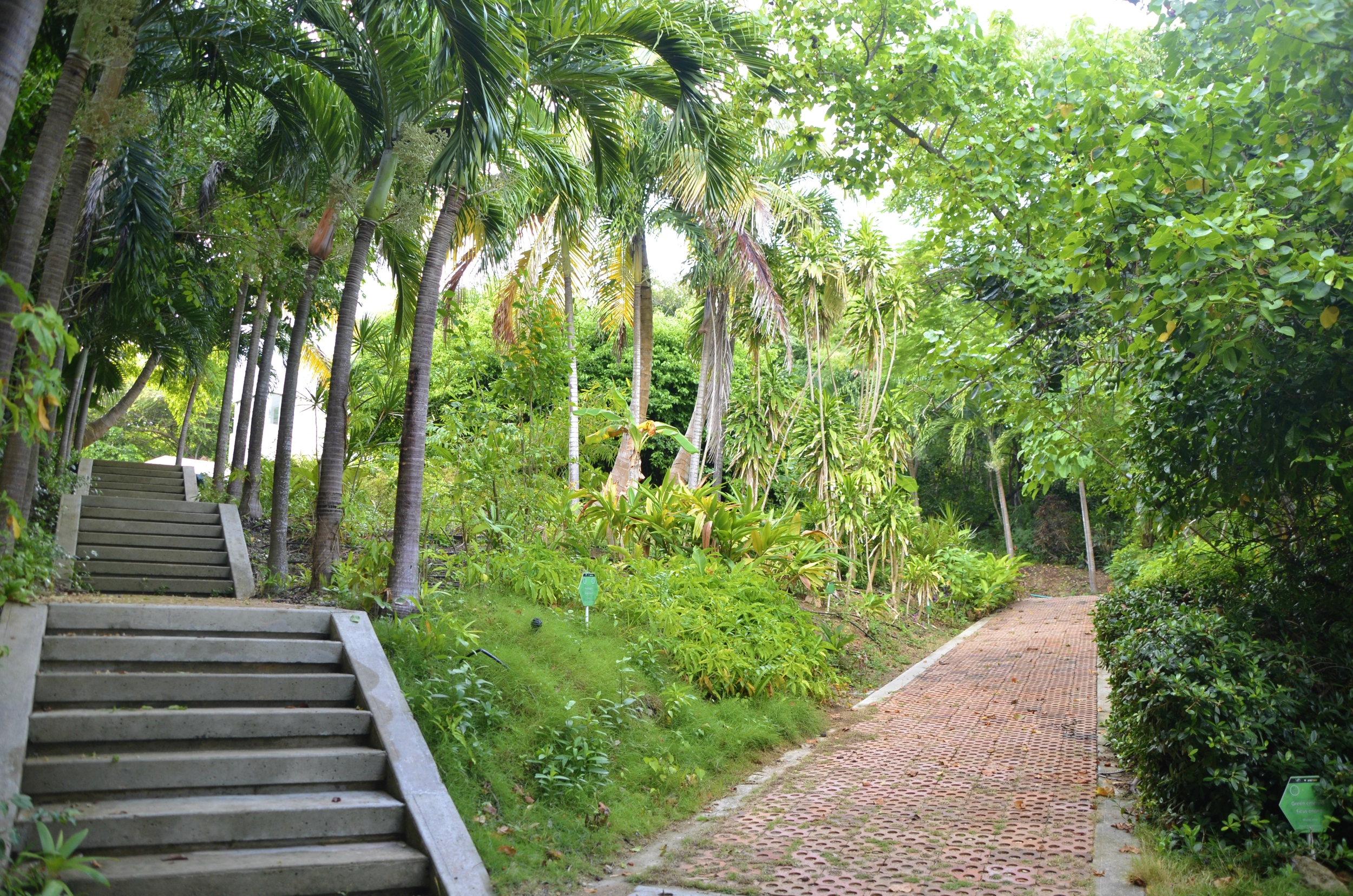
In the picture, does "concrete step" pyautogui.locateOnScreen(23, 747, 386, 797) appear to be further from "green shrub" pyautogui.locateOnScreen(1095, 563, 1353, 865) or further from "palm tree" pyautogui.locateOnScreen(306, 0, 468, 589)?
"green shrub" pyautogui.locateOnScreen(1095, 563, 1353, 865)

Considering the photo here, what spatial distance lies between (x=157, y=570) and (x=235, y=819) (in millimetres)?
6491

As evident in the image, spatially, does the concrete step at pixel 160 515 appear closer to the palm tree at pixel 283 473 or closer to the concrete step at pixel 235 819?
the palm tree at pixel 283 473

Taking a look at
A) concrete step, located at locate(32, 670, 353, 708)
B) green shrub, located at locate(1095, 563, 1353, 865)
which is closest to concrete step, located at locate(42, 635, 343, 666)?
concrete step, located at locate(32, 670, 353, 708)

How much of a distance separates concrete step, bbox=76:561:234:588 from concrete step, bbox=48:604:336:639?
164 inches

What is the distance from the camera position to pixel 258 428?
1188cm

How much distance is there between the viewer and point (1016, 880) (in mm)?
3895

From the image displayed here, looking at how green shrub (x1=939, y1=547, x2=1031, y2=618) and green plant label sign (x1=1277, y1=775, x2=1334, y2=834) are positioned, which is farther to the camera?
green shrub (x1=939, y1=547, x2=1031, y2=618)

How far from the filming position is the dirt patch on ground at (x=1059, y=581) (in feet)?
71.6

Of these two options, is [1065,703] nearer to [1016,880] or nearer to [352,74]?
[1016,880]

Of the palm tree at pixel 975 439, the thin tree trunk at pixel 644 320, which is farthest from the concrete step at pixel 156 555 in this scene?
the palm tree at pixel 975 439

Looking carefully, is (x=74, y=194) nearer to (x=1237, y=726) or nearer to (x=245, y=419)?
(x=1237, y=726)

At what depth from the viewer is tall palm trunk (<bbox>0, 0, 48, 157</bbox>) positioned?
125 inches

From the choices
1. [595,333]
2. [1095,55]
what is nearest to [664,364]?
[595,333]

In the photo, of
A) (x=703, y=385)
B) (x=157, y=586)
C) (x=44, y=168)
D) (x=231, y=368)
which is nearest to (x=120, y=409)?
(x=231, y=368)
